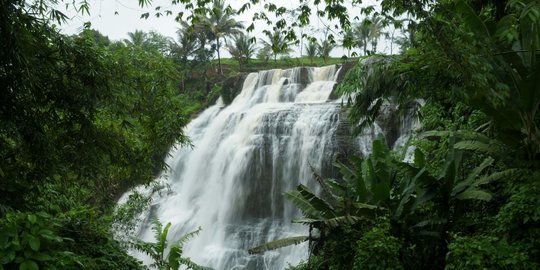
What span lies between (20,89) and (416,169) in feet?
14.8

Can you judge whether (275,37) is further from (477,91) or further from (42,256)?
(42,256)

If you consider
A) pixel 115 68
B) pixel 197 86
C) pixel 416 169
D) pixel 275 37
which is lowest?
pixel 416 169

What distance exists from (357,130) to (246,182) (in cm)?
859

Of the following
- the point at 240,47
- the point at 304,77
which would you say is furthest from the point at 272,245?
the point at 240,47

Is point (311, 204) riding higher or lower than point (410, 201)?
lower

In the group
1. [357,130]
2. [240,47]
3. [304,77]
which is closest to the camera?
[357,130]

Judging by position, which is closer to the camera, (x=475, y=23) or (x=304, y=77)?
(x=475, y=23)

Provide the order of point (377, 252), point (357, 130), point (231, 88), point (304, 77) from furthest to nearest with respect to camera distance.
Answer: point (231, 88)
point (304, 77)
point (357, 130)
point (377, 252)

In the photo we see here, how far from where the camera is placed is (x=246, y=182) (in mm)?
14984

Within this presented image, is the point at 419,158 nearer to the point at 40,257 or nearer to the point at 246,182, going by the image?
the point at 40,257

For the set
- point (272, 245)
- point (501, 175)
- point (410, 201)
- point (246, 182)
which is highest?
point (246, 182)

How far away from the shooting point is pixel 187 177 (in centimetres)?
1764

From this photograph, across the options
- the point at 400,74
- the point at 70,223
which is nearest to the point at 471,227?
the point at 400,74

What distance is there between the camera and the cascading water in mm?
12859
